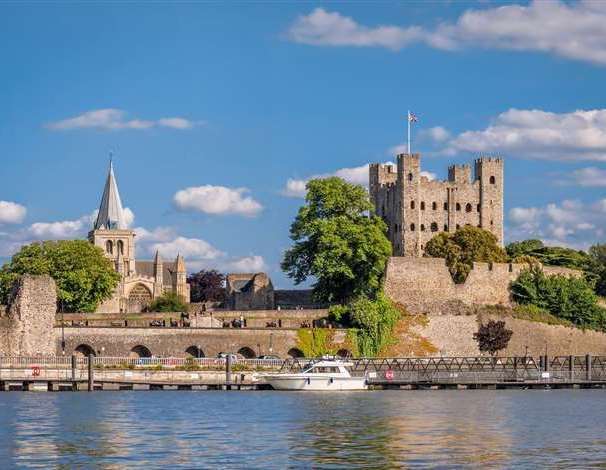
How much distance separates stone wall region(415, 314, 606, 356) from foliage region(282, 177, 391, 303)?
400cm

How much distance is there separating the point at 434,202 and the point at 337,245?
27.0 m

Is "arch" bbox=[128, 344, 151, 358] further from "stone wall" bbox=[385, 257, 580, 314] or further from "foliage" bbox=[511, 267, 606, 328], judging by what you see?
"foliage" bbox=[511, 267, 606, 328]

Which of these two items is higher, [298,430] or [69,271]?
[69,271]

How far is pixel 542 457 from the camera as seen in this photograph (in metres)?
38.4

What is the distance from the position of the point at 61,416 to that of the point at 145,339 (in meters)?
23.7

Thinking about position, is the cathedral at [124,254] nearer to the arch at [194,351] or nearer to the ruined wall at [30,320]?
the arch at [194,351]

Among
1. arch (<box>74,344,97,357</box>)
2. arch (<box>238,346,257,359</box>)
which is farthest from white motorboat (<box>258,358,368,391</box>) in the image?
arch (<box>74,344,97,357</box>)

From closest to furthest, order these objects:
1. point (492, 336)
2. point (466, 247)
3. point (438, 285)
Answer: point (492, 336) < point (438, 285) < point (466, 247)

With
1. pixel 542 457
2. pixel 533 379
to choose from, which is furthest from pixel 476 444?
pixel 533 379

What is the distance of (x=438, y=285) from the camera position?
257 ft

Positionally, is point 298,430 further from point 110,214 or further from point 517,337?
point 110,214

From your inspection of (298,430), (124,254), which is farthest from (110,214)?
(298,430)

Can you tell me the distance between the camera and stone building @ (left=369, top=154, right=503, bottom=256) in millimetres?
103750

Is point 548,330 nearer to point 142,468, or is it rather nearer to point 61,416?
point 61,416
